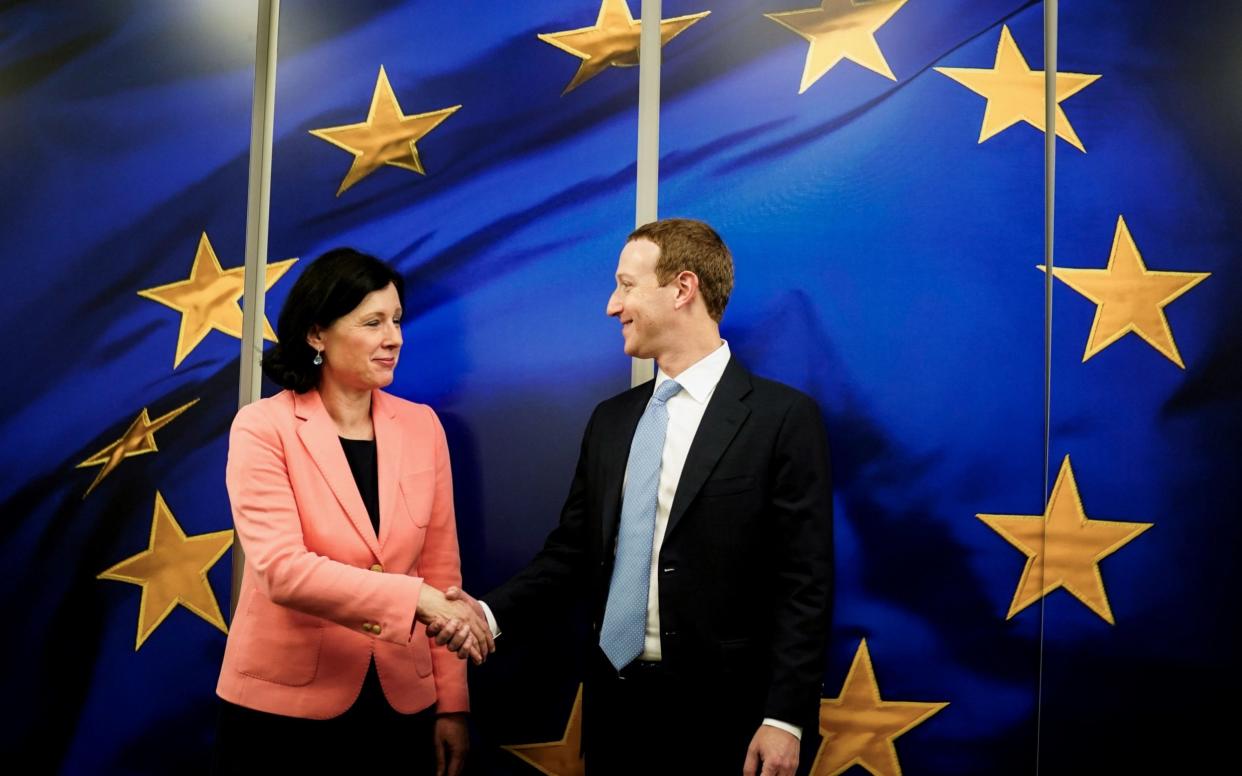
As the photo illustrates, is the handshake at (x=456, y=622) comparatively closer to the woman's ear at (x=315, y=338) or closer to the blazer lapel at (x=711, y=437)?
the blazer lapel at (x=711, y=437)

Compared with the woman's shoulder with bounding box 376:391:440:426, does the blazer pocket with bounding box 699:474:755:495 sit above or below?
below

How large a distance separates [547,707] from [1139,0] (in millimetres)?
2357

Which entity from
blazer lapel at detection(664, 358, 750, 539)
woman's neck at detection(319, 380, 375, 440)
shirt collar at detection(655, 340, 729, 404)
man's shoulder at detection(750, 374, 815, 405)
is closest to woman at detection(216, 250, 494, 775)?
woman's neck at detection(319, 380, 375, 440)

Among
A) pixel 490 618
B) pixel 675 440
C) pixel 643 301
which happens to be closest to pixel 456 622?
pixel 490 618

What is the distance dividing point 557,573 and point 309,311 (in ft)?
2.85

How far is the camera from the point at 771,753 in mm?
1590

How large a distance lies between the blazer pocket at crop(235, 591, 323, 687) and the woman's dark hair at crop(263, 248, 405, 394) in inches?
20.3

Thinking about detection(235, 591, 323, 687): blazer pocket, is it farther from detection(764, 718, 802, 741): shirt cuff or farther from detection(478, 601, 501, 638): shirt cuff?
detection(764, 718, 802, 741): shirt cuff

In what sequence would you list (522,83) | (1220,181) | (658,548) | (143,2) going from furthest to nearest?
(143,2) < (522,83) < (1220,181) < (658,548)

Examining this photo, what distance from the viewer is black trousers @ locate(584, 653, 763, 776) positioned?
5.46ft

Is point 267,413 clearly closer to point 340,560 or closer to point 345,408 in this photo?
point 345,408

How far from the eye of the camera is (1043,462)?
1979mm

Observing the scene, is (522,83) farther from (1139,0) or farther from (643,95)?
(1139,0)

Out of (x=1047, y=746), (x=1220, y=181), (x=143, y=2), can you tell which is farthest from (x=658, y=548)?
(x=143, y=2)
